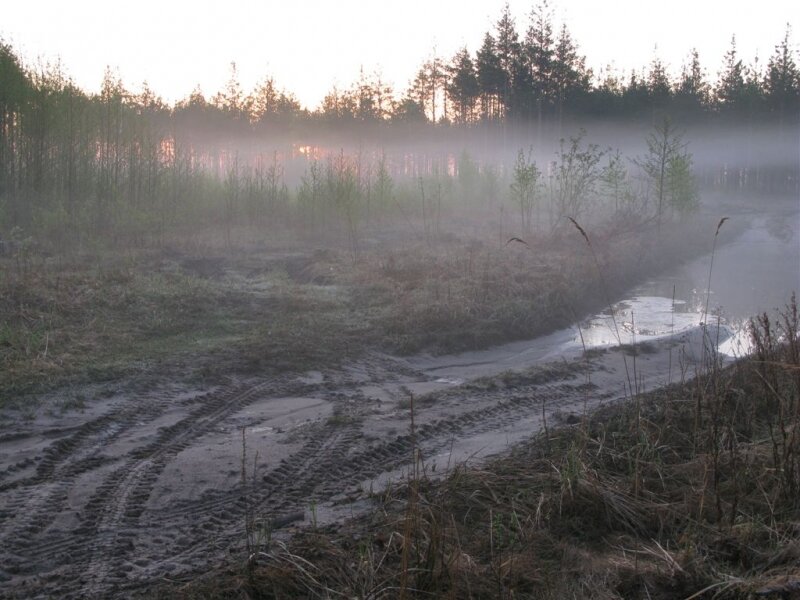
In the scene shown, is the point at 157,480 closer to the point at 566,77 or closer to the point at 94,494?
the point at 94,494

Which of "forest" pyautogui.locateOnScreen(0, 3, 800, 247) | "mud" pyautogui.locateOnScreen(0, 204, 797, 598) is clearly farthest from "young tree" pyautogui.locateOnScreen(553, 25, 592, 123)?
"mud" pyautogui.locateOnScreen(0, 204, 797, 598)

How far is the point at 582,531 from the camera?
3928mm

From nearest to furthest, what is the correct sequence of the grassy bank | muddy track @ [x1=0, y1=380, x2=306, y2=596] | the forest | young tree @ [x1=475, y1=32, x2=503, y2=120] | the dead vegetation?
1. the dead vegetation
2. muddy track @ [x1=0, y1=380, x2=306, y2=596]
3. the grassy bank
4. the forest
5. young tree @ [x1=475, y1=32, x2=503, y2=120]

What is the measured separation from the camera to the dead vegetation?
10.5 ft

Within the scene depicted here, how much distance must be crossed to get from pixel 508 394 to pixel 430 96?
48.8 m

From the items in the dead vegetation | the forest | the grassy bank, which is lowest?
the dead vegetation

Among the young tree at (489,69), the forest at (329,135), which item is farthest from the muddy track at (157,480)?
the young tree at (489,69)

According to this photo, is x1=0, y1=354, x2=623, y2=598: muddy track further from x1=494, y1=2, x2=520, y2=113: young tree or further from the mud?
x1=494, y1=2, x2=520, y2=113: young tree

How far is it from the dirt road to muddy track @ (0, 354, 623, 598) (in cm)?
1

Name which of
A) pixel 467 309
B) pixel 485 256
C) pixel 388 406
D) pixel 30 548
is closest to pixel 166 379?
pixel 388 406

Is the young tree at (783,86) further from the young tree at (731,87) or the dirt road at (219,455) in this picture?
the dirt road at (219,455)

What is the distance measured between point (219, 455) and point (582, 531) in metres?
2.96

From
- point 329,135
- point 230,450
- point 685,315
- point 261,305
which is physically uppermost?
point 329,135

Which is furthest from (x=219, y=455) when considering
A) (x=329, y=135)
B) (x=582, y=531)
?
(x=329, y=135)
